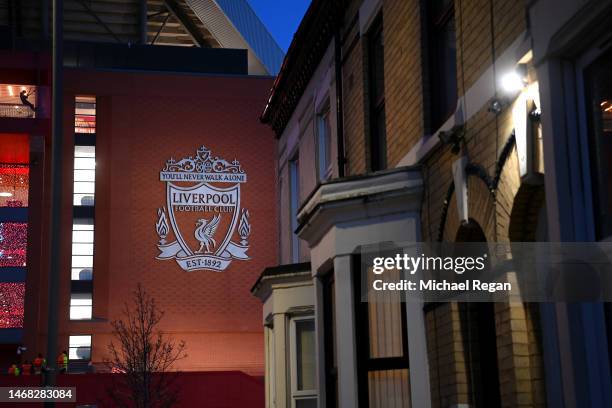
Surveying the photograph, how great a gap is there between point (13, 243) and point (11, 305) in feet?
9.24

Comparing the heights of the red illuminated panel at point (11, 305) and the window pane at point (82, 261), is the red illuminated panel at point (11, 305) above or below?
below

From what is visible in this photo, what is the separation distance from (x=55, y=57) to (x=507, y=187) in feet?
28.1

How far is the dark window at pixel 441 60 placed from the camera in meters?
10.1

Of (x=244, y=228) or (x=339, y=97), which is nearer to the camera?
(x=339, y=97)

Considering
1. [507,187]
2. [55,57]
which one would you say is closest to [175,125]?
[55,57]

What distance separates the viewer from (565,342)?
21.1ft

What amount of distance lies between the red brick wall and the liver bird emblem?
440 mm

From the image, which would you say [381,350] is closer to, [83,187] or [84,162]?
[83,187]

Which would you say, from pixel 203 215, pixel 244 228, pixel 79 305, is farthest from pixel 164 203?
pixel 79 305

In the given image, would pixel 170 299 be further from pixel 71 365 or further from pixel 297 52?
pixel 297 52

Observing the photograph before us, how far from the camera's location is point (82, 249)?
1644 inches

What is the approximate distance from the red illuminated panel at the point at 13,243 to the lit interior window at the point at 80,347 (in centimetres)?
428

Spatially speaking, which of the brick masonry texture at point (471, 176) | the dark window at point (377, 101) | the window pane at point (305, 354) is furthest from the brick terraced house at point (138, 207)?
the brick masonry texture at point (471, 176)

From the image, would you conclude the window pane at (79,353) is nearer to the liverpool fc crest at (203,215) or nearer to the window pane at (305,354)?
the liverpool fc crest at (203,215)
